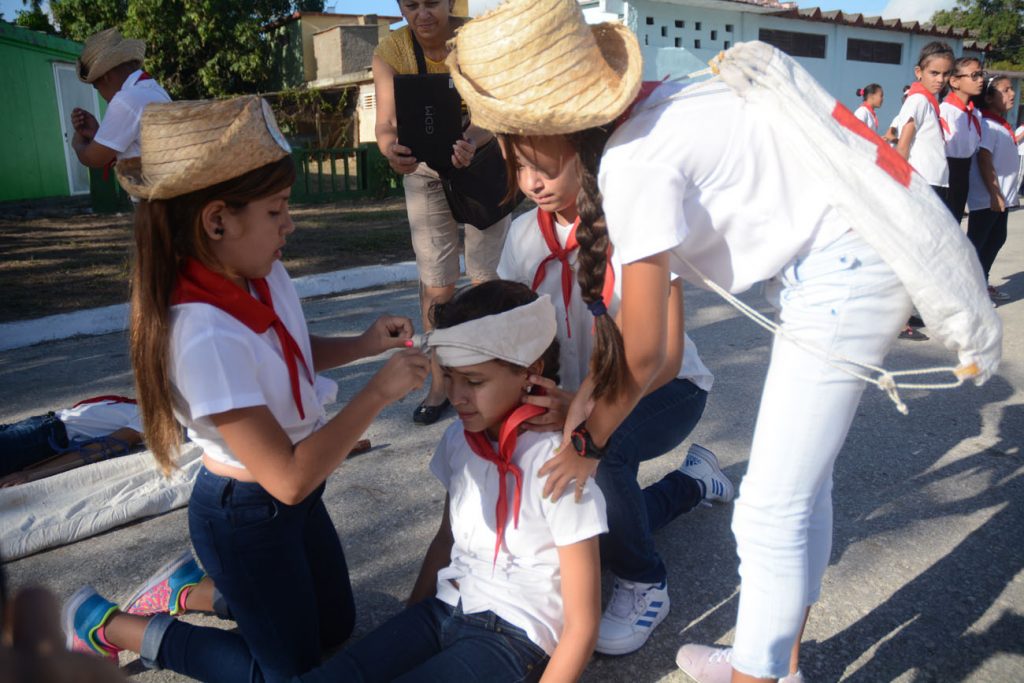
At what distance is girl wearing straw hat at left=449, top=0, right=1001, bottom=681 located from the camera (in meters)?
1.54

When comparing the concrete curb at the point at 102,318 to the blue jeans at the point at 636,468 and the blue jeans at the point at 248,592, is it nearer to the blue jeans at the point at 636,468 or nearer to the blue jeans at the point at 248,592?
the blue jeans at the point at 248,592

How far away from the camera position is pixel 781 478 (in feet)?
5.44

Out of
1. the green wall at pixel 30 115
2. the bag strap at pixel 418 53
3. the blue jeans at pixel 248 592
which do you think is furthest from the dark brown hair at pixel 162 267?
the green wall at pixel 30 115

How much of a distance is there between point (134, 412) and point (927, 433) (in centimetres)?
329

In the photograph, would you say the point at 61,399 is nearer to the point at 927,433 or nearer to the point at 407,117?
the point at 407,117

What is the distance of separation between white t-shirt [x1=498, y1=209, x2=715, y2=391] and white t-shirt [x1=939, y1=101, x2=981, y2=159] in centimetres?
405

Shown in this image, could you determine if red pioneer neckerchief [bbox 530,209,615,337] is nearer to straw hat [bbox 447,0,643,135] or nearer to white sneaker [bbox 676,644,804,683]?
straw hat [bbox 447,0,643,135]

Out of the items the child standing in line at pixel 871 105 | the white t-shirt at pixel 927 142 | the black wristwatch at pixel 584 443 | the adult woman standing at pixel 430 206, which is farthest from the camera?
the child standing in line at pixel 871 105

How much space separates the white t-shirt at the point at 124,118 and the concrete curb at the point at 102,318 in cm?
123

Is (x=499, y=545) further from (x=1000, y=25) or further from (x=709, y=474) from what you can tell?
(x=1000, y=25)

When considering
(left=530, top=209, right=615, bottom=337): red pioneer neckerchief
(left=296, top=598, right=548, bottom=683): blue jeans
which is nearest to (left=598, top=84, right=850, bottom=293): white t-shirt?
(left=530, top=209, right=615, bottom=337): red pioneer neckerchief

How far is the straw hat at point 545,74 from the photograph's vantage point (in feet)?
5.26

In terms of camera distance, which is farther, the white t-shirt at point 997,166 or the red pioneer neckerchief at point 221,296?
the white t-shirt at point 997,166

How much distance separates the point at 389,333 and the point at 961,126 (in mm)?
4931
